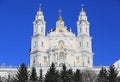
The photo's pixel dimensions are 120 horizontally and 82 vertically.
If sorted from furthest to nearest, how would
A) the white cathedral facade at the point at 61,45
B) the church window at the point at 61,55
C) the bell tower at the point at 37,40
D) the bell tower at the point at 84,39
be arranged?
the bell tower at the point at 37,40, the bell tower at the point at 84,39, the white cathedral facade at the point at 61,45, the church window at the point at 61,55

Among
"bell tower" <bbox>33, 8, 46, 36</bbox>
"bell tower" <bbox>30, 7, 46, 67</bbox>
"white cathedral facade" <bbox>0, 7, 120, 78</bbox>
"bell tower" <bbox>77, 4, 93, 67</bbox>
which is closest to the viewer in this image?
"white cathedral facade" <bbox>0, 7, 120, 78</bbox>

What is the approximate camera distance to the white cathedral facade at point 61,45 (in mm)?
147500

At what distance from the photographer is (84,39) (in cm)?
15200

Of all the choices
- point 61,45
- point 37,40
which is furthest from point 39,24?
point 61,45

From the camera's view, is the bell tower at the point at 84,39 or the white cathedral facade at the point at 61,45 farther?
the bell tower at the point at 84,39

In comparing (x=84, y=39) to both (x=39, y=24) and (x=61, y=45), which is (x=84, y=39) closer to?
(x=61, y=45)

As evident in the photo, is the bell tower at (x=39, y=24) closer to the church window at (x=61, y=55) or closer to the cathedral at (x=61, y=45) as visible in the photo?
the cathedral at (x=61, y=45)

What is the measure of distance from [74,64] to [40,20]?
56.2 ft

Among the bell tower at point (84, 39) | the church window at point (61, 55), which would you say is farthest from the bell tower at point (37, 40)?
the bell tower at point (84, 39)

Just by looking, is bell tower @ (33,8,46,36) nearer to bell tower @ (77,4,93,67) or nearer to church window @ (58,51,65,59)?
church window @ (58,51,65,59)

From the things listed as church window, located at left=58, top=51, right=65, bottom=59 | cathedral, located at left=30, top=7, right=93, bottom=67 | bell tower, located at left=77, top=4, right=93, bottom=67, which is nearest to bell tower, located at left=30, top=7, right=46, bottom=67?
cathedral, located at left=30, top=7, right=93, bottom=67

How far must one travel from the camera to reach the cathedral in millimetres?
147750

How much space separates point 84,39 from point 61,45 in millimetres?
7221

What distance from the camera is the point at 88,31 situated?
154 metres
